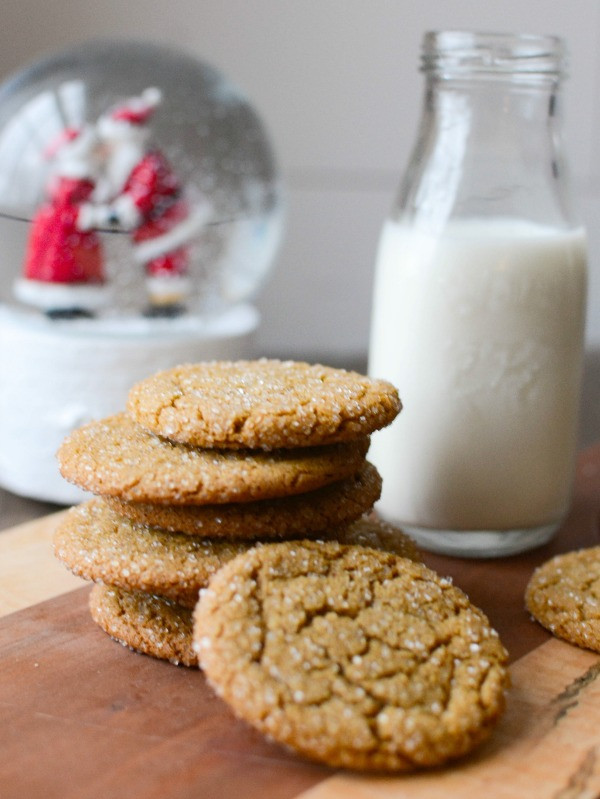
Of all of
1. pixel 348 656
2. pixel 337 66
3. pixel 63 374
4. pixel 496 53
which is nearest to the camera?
pixel 348 656

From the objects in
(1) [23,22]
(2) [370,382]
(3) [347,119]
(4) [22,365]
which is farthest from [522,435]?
(1) [23,22]

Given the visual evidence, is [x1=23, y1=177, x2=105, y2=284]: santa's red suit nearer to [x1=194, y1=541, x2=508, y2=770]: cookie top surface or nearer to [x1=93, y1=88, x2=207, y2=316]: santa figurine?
[x1=93, y1=88, x2=207, y2=316]: santa figurine

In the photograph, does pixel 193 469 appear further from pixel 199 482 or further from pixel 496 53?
pixel 496 53

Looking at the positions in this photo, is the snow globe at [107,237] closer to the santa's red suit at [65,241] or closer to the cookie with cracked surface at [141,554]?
the santa's red suit at [65,241]

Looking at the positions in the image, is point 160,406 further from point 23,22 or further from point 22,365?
point 23,22

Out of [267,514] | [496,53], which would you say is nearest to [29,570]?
[267,514]

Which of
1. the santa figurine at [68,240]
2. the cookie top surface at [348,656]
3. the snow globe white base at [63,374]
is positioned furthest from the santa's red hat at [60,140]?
the cookie top surface at [348,656]
